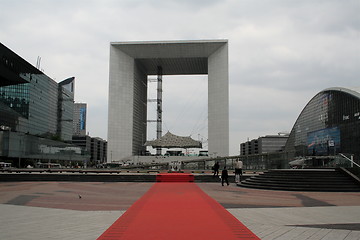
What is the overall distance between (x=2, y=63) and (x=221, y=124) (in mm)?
77582

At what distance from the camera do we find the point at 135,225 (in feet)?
27.8

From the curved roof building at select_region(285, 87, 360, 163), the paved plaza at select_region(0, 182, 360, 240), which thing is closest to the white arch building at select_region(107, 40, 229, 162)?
the curved roof building at select_region(285, 87, 360, 163)

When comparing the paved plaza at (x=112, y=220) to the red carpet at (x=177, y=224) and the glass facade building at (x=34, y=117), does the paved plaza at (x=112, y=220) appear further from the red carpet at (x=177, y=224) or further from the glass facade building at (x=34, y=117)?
the glass facade building at (x=34, y=117)

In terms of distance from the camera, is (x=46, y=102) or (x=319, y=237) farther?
(x=46, y=102)

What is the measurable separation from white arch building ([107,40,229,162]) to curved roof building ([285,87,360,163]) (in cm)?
2291

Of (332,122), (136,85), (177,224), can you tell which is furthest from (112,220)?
(332,122)

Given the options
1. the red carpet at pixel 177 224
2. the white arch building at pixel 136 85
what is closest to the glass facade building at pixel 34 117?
the white arch building at pixel 136 85

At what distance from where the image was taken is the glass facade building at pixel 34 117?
60.8 metres

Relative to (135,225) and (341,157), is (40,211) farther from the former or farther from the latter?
(341,157)

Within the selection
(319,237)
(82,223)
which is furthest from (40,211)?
(319,237)

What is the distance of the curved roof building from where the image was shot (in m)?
86.9

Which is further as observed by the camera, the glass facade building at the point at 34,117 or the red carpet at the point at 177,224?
the glass facade building at the point at 34,117

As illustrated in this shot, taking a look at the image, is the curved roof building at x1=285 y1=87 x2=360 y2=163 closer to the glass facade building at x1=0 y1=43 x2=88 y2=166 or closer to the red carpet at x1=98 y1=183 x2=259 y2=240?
the glass facade building at x1=0 y1=43 x2=88 y2=166

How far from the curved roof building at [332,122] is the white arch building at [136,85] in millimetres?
22915
